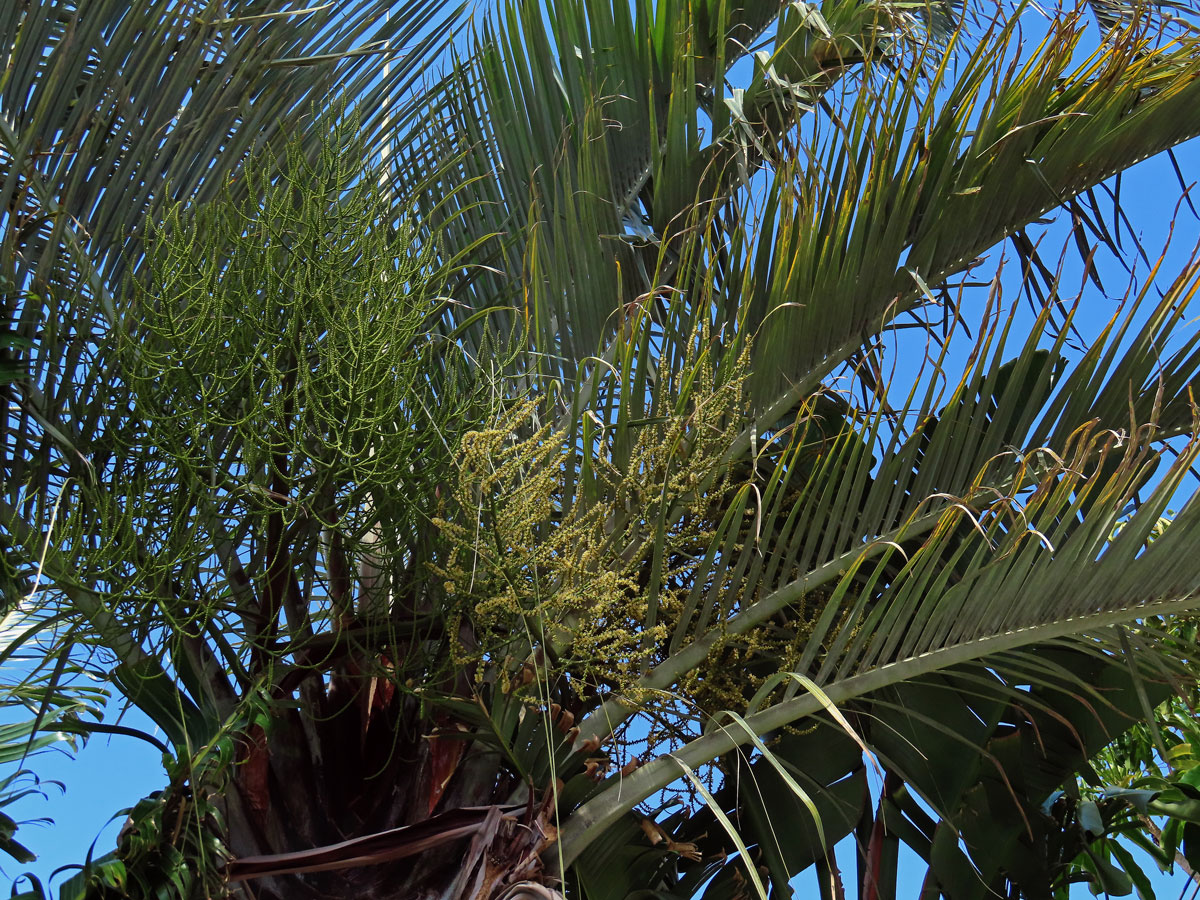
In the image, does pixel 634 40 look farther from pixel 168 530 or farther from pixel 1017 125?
pixel 168 530

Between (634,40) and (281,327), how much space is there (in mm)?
895

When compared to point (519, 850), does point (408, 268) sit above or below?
above

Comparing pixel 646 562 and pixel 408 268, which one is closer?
pixel 408 268

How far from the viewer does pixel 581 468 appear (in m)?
1.62


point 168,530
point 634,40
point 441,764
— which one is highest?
point 634,40

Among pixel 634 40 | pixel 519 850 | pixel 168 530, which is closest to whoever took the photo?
pixel 168 530

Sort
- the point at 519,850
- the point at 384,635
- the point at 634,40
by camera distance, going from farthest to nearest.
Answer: the point at 634,40 < the point at 384,635 < the point at 519,850

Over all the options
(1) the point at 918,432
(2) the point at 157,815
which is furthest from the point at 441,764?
(1) the point at 918,432

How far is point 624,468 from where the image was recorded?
1.61 metres

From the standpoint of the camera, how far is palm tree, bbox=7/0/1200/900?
140cm

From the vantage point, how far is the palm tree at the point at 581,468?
1.40m

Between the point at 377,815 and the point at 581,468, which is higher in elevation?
the point at 581,468

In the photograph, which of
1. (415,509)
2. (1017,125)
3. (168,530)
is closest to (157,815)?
(168,530)

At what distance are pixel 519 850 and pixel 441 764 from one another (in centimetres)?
23
